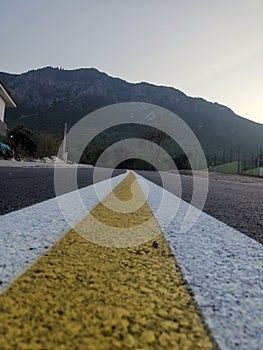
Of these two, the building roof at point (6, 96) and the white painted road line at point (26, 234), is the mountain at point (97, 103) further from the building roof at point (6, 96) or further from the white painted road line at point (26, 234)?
the white painted road line at point (26, 234)

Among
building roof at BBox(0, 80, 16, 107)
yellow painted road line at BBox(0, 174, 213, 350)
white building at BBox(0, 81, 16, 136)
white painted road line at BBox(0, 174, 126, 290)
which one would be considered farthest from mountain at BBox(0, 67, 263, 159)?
yellow painted road line at BBox(0, 174, 213, 350)

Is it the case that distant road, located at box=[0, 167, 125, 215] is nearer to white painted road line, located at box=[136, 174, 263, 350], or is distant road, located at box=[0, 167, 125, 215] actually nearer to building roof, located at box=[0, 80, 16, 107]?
white painted road line, located at box=[136, 174, 263, 350]

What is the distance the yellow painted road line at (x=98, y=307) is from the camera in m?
0.57

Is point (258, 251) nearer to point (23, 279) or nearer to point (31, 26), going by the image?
point (23, 279)

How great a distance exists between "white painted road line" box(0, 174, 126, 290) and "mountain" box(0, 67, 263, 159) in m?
55.4

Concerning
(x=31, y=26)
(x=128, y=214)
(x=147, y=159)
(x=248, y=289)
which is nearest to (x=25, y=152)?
(x=31, y=26)

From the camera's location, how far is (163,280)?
93 centimetres

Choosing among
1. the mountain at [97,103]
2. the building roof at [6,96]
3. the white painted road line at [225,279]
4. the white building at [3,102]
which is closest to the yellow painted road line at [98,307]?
the white painted road line at [225,279]

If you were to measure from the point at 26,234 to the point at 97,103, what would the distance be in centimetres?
10637

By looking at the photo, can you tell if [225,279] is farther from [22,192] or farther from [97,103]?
[97,103]

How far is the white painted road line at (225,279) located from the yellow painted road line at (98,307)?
41mm

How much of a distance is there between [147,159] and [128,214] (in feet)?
189

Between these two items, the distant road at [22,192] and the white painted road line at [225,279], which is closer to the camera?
the white painted road line at [225,279]

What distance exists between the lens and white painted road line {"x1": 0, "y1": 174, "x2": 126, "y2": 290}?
3.22 ft
